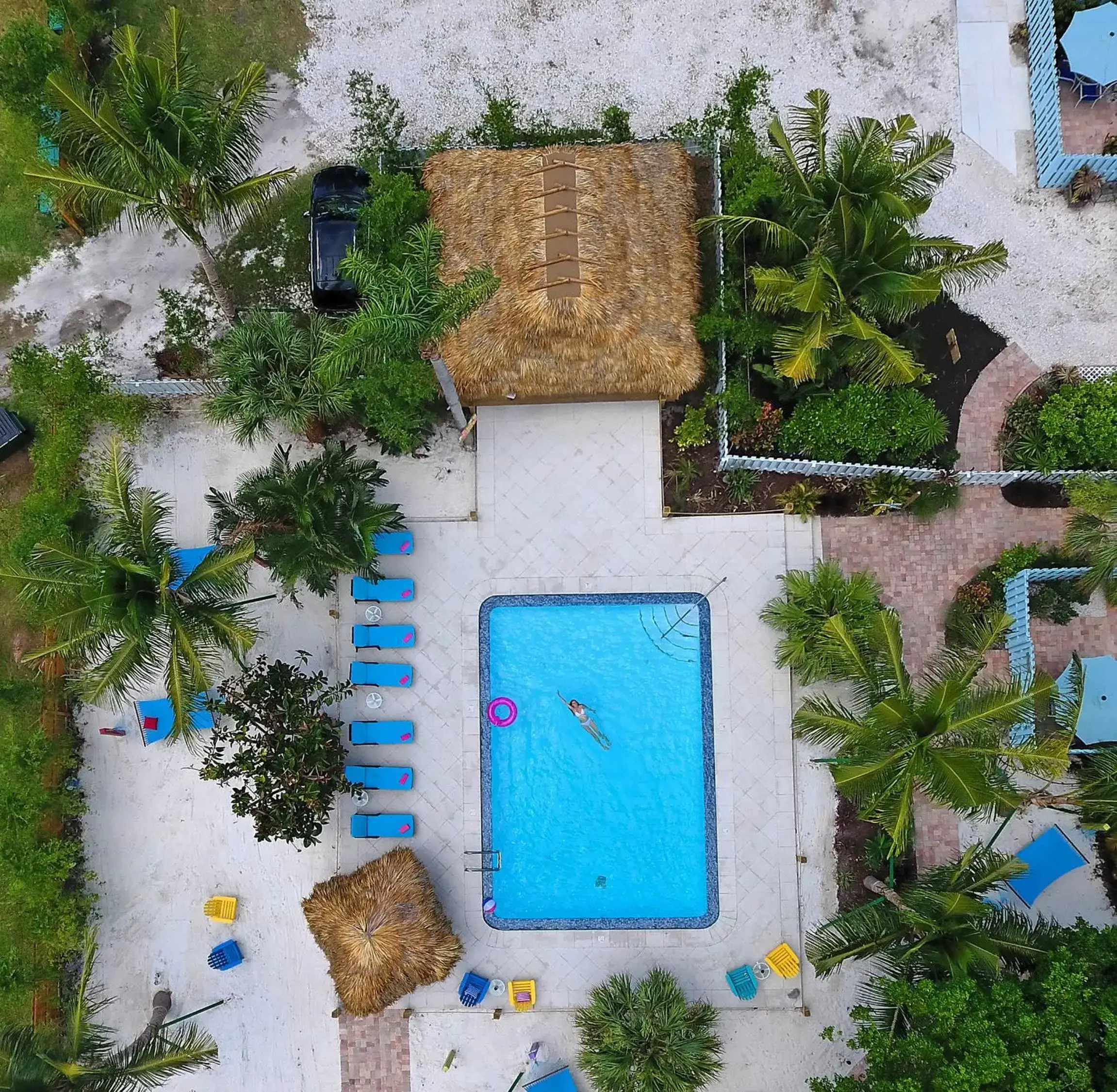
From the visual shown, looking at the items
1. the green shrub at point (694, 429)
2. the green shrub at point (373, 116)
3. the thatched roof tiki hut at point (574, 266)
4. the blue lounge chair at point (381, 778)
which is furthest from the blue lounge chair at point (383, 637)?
the green shrub at point (373, 116)

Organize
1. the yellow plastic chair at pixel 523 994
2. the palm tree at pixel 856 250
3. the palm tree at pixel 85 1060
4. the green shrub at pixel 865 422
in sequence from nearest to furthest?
1. the palm tree at pixel 85 1060
2. the palm tree at pixel 856 250
3. the green shrub at pixel 865 422
4. the yellow plastic chair at pixel 523 994

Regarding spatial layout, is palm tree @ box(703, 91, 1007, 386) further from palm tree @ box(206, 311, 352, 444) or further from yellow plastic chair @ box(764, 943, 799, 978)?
yellow plastic chair @ box(764, 943, 799, 978)

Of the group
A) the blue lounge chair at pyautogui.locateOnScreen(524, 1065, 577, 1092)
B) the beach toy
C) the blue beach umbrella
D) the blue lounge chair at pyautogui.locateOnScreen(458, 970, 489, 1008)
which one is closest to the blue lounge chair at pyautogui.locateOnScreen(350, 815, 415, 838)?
the beach toy

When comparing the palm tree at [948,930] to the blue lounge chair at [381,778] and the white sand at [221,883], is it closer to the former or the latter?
the blue lounge chair at [381,778]

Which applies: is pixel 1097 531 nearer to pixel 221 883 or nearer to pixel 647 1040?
pixel 647 1040

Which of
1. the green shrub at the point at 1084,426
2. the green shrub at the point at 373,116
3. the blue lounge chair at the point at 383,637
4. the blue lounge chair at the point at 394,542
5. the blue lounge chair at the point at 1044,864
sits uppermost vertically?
the green shrub at the point at 373,116

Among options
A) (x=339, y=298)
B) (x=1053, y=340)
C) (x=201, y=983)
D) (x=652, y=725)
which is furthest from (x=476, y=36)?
(x=201, y=983)

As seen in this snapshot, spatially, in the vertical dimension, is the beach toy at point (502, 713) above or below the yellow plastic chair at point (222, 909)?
above
